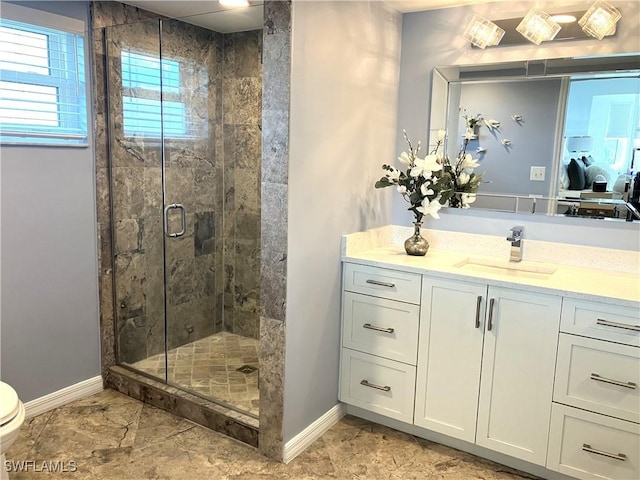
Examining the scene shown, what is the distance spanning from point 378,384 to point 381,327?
31 cm

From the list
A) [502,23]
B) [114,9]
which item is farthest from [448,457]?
[114,9]

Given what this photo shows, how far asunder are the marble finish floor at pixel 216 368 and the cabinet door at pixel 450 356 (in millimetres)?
884

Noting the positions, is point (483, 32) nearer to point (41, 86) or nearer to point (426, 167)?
point (426, 167)

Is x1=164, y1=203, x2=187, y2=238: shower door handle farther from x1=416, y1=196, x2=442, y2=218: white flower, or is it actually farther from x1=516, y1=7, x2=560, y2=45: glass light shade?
x1=516, y1=7, x2=560, y2=45: glass light shade

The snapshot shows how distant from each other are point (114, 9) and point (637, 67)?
2.76 meters

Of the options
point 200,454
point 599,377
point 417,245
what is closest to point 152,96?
point 417,245

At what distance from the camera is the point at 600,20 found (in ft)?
7.75

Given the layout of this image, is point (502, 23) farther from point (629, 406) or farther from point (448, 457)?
point (448, 457)

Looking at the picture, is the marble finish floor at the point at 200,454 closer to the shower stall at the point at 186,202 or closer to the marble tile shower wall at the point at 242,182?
the shower stall at the point at 186,202

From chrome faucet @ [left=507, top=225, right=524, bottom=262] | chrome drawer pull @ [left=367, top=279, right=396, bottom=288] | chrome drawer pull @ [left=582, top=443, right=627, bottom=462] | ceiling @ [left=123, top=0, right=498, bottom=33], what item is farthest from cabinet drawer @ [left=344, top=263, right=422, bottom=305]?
ceiling @ [left=123, top=0, right=498, bottom=33]

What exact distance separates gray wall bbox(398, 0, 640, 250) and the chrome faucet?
0.30ft

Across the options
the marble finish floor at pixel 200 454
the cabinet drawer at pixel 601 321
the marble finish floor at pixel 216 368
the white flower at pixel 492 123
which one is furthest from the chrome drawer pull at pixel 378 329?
the white flower at pixel 492 123

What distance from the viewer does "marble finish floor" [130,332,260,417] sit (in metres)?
2.81

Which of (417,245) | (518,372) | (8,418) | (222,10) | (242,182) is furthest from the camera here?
(242,182)
